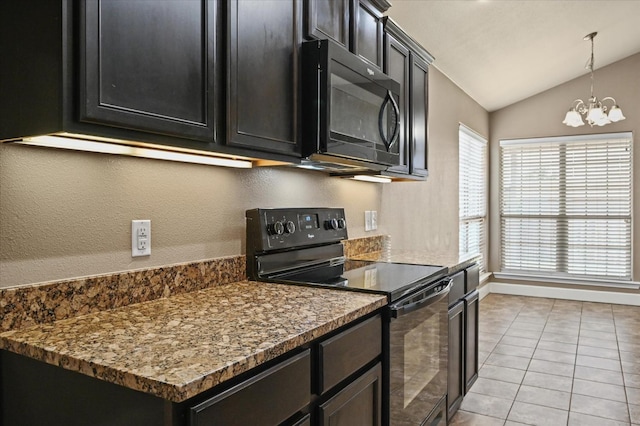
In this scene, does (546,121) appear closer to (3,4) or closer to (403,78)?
(403,78)

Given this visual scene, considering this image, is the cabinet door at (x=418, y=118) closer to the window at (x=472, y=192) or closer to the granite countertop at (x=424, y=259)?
the granite countertop at (x=424, y=259)

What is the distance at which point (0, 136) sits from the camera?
1158 mm

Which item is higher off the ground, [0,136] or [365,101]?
[365,101]

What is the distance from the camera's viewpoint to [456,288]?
2479 millimetres

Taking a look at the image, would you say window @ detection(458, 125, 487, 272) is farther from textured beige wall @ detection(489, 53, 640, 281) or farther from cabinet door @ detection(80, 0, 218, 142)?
cabinet door @ detection(80, 0, 218, 142)

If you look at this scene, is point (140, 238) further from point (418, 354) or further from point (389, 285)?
point (418, 354)

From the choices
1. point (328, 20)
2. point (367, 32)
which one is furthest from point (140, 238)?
point (367, 32)

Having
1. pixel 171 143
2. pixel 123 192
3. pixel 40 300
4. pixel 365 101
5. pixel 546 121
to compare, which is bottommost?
pixel 40 300

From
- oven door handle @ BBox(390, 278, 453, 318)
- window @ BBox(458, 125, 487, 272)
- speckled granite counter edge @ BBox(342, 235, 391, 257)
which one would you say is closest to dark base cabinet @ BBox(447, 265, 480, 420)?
oven door handle @ BBox(390, 278, 453, 318)

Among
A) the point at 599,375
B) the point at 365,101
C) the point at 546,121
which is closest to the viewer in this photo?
the point at 365,101

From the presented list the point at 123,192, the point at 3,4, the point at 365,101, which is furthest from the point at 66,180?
the point at 365,101

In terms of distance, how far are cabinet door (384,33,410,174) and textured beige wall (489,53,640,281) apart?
3.92 m

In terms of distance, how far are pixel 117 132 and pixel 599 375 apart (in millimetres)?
3439

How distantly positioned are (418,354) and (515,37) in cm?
316
